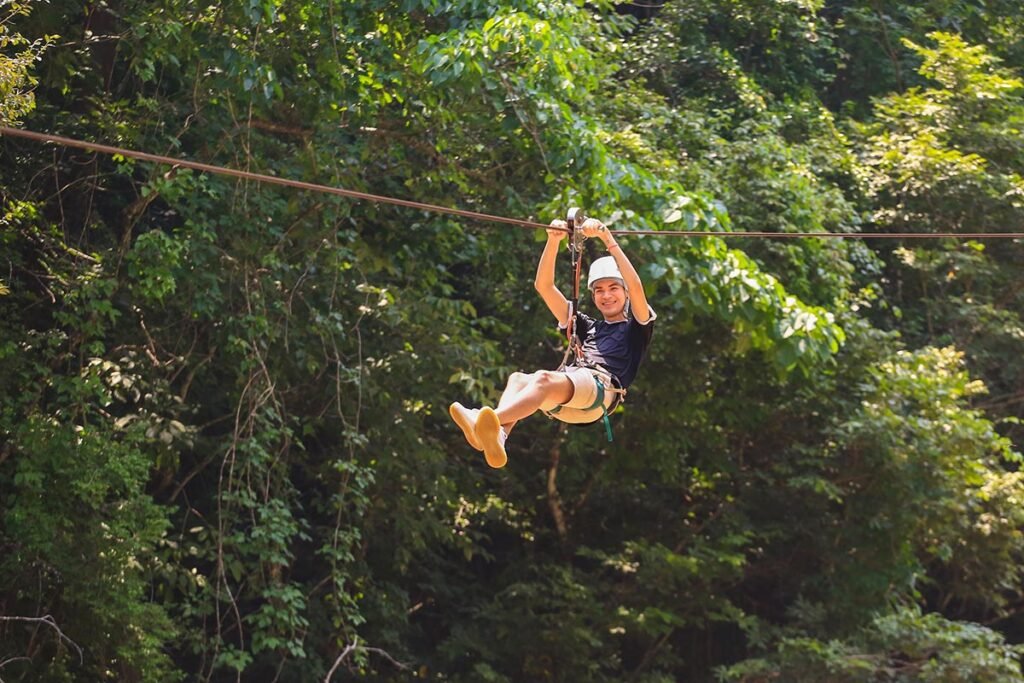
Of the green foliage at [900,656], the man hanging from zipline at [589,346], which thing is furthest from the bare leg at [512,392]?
the green foliage at [900,656]

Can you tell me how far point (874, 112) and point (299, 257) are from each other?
4720 mm

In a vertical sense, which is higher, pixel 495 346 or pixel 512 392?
pixel 512 392

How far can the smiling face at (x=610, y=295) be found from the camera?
14.2 feet

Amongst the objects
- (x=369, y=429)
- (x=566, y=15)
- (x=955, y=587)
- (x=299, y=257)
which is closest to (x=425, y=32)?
(x=566, y=15)

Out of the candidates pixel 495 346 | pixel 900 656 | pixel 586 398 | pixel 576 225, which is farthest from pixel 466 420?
pixel 900 656

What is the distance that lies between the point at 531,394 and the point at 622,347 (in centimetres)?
53

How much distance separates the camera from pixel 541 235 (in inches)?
276

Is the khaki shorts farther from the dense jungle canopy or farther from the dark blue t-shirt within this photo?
the dense jungle canopy

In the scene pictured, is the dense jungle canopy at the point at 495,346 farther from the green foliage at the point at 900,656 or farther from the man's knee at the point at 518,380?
the man's knee at the point at 518,380

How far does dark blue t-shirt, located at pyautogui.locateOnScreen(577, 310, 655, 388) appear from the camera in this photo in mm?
4359

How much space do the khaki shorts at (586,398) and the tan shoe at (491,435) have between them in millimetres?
255

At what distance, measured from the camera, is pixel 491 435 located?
12.5ft

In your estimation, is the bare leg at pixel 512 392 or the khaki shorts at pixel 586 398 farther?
the khaki shorts at pixel 586 398

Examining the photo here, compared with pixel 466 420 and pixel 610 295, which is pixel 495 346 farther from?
pixel 466 420
